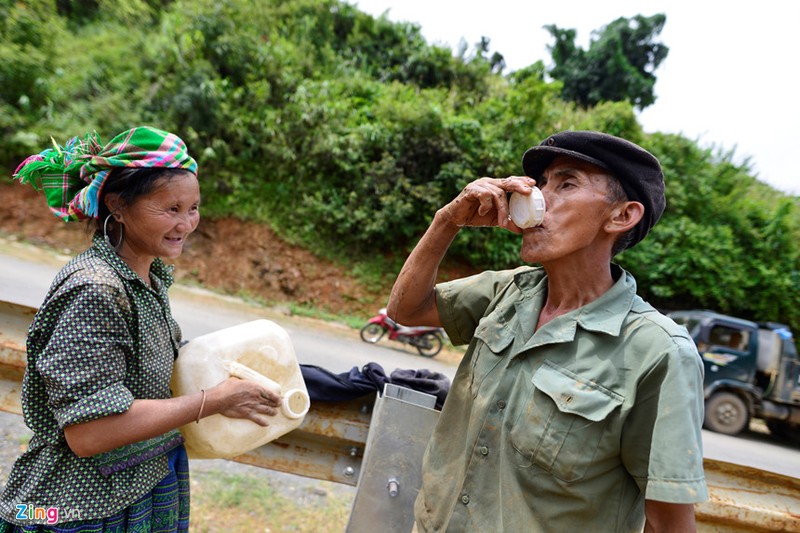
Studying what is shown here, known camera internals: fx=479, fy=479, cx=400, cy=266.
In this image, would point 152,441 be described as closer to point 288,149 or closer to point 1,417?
point 1,417

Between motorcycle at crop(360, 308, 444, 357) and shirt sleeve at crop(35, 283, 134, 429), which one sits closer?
shirt sleeve at crop(35, 283, 134, 429)

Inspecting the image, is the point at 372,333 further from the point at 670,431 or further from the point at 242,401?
the point at 670,431

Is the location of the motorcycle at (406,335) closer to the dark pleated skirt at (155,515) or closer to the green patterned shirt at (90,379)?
the dark pleated skirt at (155,515)

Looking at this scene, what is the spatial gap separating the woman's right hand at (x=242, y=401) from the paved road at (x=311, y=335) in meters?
6.08

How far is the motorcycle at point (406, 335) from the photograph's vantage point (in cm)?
998

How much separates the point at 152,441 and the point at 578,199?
1656mm

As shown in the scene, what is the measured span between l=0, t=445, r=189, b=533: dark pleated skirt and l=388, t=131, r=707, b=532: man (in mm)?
894

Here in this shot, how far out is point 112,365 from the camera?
1.40m

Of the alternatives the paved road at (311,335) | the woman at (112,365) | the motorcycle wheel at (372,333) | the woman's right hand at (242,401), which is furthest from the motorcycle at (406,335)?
the woman at (112,365)

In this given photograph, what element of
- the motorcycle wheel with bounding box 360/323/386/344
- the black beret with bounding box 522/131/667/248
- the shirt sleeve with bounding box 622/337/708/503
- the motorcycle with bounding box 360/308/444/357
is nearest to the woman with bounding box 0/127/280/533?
the shirt sleeve with bounding box 622/337/708/503

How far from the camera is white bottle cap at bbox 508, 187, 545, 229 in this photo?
5.27ft

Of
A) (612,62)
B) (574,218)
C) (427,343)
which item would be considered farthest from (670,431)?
(612,62)

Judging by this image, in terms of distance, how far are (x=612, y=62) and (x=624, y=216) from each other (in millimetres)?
25749

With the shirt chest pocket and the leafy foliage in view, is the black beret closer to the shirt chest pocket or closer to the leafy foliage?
the shirt chest pocket
